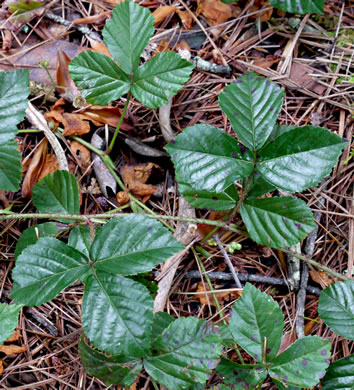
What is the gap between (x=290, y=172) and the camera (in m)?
1.38

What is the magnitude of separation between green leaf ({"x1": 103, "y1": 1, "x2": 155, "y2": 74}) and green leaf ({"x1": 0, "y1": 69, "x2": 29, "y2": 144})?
376 mm

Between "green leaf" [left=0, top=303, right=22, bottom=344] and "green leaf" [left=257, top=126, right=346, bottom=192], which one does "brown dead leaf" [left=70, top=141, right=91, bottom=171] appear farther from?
"green leaf" [left=257, top=126, right=346, bottom=192]

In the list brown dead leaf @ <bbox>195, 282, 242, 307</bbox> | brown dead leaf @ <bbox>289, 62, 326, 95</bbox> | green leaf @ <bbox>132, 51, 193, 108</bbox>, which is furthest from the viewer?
brown dead leaf @ <bbox>289, 62, 326, 95</bbox>

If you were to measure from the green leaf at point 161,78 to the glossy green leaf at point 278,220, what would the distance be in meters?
0.53

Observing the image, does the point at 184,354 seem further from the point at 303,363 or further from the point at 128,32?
the point at 128,32

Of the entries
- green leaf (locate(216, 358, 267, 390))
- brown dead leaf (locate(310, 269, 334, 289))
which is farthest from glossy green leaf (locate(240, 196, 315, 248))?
green leaf (locate(216, 358, 267, 390))

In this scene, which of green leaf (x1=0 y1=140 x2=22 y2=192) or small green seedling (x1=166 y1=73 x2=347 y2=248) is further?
green leaf (x1=0 y1=140 x2=22 y2=192)

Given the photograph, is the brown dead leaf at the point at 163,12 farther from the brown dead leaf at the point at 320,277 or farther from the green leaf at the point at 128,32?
the brown dead leaf at the point at 320,277

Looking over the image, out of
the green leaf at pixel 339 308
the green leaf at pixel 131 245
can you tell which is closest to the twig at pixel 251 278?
the green leaf at pixel 339 308

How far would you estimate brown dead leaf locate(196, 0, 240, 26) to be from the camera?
6.43ft

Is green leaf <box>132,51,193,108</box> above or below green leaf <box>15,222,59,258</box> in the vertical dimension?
above

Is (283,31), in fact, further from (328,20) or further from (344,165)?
(344,165)

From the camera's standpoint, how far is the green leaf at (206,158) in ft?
4.65

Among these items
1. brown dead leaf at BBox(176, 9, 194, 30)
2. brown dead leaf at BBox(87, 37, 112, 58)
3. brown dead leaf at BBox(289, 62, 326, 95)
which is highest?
brown dead leaf at BBox(176, 9, 194, 30)
